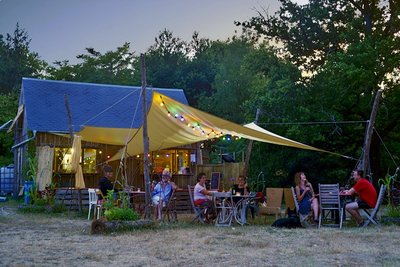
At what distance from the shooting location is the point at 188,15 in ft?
121

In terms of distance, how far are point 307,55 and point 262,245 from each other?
1339cm

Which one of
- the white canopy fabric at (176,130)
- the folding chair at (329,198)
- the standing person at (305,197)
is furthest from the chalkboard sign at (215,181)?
the folding chair at (329,198)

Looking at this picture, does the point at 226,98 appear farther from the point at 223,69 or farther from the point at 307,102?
the point at 307,102

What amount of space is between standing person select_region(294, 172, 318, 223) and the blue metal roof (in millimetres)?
9430

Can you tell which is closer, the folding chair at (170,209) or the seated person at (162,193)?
the folding chair at (170,209)

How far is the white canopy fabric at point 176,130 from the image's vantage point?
424 inches

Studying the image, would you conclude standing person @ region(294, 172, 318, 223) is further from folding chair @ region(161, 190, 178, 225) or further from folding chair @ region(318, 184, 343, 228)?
folding chair @ region(161, 190, 178, 225)

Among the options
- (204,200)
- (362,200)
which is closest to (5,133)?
(204,200)

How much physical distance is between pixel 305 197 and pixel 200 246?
Result: 3321 millimetres

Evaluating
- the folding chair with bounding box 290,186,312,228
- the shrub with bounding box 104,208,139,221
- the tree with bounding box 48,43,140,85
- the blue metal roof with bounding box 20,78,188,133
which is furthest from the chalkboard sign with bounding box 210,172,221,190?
the tree with bounding box 48,43,140,85

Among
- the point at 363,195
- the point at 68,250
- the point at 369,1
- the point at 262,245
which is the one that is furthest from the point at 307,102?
the point at 68,250

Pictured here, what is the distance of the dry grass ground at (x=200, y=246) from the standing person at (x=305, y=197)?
74 centimetres

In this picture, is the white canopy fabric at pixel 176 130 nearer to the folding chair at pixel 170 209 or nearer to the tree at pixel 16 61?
the folding chair at pixel 170 209

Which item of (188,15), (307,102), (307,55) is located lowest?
(307,102)
